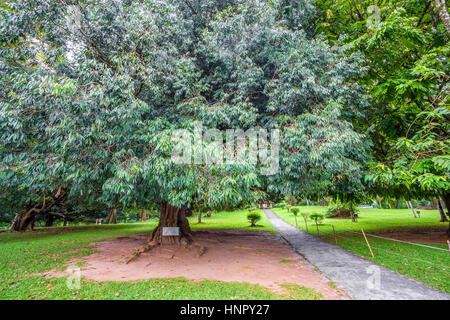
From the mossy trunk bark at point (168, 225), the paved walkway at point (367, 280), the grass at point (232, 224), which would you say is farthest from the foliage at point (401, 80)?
the grass at point (232, 224)

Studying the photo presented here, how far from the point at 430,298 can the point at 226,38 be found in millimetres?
7333

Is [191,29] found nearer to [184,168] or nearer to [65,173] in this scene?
[184,168]

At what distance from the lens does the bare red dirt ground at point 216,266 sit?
17.4 ft

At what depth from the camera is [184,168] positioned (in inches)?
200

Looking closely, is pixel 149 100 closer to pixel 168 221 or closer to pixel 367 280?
pixel 168 221

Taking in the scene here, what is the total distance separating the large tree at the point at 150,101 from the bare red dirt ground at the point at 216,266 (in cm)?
194

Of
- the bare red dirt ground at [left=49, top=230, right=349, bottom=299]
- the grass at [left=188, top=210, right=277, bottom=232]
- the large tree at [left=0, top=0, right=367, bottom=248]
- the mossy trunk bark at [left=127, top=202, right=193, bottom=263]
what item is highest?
the large tree at [left=0, top=0, right=367, bottom=248]

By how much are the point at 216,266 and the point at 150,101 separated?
5201 millimetres

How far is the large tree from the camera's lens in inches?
194

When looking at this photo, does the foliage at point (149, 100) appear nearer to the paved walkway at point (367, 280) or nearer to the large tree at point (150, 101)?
the large tree at point (150, 101)

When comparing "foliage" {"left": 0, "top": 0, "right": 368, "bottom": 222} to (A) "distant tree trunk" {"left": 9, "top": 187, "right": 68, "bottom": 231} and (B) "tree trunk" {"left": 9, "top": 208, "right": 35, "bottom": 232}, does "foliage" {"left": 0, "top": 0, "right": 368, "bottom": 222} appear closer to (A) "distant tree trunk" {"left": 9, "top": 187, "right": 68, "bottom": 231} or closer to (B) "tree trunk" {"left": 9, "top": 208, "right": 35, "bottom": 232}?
(A) "distant tree trunk" {"left": 9, "top": 187, "right": 68, "bottom": 231}

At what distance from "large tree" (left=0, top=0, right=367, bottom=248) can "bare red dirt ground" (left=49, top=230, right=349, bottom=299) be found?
1.94 metres

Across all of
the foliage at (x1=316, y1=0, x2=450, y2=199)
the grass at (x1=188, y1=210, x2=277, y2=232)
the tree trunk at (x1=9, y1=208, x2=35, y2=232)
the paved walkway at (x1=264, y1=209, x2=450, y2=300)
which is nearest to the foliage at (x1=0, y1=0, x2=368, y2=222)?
the foliage at (x1=316, y1=0, x2=450, y2=199)

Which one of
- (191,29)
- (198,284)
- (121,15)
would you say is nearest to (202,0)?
(191,29)
